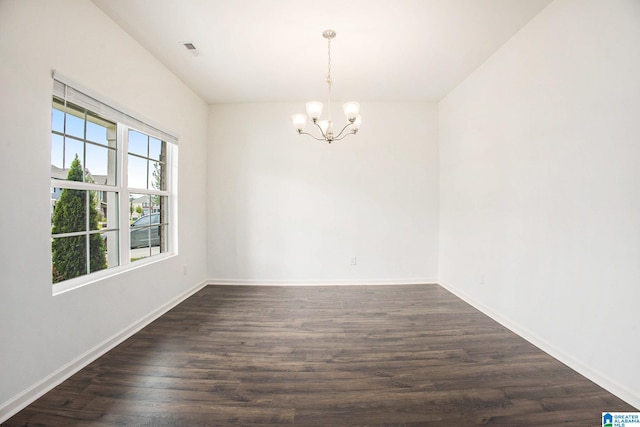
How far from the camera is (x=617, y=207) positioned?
171cm

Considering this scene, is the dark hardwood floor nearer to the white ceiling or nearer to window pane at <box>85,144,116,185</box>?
window pane at <box>85,144,116,185</box>

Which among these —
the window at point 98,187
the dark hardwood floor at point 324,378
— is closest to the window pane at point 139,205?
the window at point 98,187

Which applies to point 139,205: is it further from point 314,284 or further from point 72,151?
point 314,284

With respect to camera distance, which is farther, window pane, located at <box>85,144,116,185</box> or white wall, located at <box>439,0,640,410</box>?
window pane, located at <box>85,144,116,185</box>

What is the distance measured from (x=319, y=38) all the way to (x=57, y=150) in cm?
240

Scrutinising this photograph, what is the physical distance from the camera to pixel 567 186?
204 cm

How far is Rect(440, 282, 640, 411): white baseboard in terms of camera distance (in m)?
1.64

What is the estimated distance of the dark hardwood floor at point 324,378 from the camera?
1.52 m

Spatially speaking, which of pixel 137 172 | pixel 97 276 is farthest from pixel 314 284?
pixel 137 172

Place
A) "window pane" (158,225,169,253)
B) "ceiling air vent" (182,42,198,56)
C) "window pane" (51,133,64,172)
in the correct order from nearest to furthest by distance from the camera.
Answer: "window pane" (51,133,64,172)
"ceiling air vent" (182,42,198,56)
"window pane" (158,225,169,253)

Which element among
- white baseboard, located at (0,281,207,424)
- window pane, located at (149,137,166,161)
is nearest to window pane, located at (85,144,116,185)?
window pane, located at (149,137,166,161)

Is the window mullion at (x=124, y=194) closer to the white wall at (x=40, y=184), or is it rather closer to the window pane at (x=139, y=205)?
the window pane at (x=139, y=205)

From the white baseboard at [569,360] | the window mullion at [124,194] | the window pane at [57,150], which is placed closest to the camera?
the white baseboard at [569,360]

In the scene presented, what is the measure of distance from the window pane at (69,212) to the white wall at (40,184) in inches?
8.7
